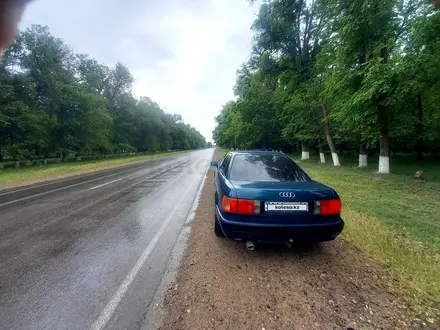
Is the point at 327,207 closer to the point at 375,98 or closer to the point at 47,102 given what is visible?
the point at 375,98

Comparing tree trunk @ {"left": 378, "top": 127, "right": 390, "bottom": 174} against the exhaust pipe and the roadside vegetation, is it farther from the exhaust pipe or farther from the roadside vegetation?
the exhaust pipe

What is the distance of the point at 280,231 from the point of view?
3.56m

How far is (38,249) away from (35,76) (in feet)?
104

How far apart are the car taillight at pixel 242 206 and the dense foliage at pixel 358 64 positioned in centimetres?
345

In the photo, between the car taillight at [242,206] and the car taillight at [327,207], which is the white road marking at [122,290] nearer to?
the car taillight at [242,206]

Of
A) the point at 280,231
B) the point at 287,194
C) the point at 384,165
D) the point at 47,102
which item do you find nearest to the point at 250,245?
the point at 280,231

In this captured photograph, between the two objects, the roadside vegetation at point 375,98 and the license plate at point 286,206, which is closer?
the license plate at point 286,206

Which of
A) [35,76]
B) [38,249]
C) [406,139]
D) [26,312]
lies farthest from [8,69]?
[406,139]

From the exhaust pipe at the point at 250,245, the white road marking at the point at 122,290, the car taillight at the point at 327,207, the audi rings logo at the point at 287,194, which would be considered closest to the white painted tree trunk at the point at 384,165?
the car taillight at the point at 327,207

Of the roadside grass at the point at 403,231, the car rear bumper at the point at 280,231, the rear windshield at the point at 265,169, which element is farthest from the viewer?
the rear windshield at the point at 265,169

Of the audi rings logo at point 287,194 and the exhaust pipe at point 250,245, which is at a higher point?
the audi rings logo at point 287,194

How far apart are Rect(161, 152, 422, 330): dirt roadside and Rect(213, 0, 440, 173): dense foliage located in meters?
3.75

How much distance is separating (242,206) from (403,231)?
3.92 m

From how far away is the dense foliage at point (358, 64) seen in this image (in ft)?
35.2
